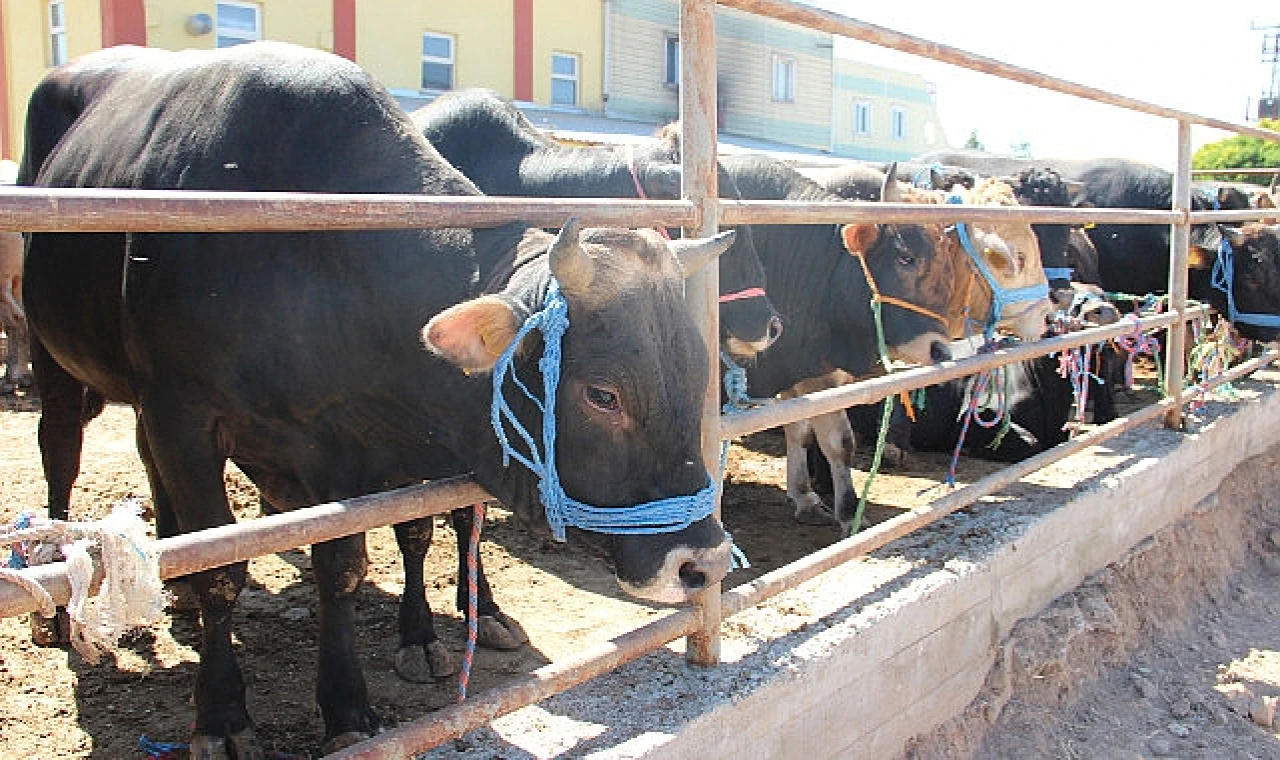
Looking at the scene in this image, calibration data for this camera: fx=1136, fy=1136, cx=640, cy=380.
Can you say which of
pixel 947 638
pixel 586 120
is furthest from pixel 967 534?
pixel 586 120

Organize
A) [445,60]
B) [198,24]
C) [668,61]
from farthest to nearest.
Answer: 1. [668,61]
2. [445,60]
3. [198,24]

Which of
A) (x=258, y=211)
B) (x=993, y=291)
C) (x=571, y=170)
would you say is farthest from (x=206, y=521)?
(x=993, y=291)

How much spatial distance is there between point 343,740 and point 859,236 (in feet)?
11.9

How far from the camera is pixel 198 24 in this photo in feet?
57.5

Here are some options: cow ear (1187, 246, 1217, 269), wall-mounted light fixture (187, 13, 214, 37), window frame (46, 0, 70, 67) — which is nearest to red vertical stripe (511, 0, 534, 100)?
wall-mounted light fixture (187, 13, 214, 37)

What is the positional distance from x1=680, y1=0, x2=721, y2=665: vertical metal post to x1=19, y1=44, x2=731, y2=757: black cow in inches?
6.3

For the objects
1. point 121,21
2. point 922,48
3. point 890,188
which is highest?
point 121,21

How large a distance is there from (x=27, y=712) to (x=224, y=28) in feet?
55.9

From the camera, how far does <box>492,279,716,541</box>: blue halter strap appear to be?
2.59 meters

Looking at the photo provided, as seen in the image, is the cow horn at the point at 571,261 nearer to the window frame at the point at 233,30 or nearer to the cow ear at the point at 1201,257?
the cow ear at the point at 1201,257

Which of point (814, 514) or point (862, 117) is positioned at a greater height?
point (862, 117)

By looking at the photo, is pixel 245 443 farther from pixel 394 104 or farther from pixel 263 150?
pixel 394 104

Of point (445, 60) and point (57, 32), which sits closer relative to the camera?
point (57, 32)

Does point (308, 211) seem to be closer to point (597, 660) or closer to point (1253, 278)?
point (597, 660)
